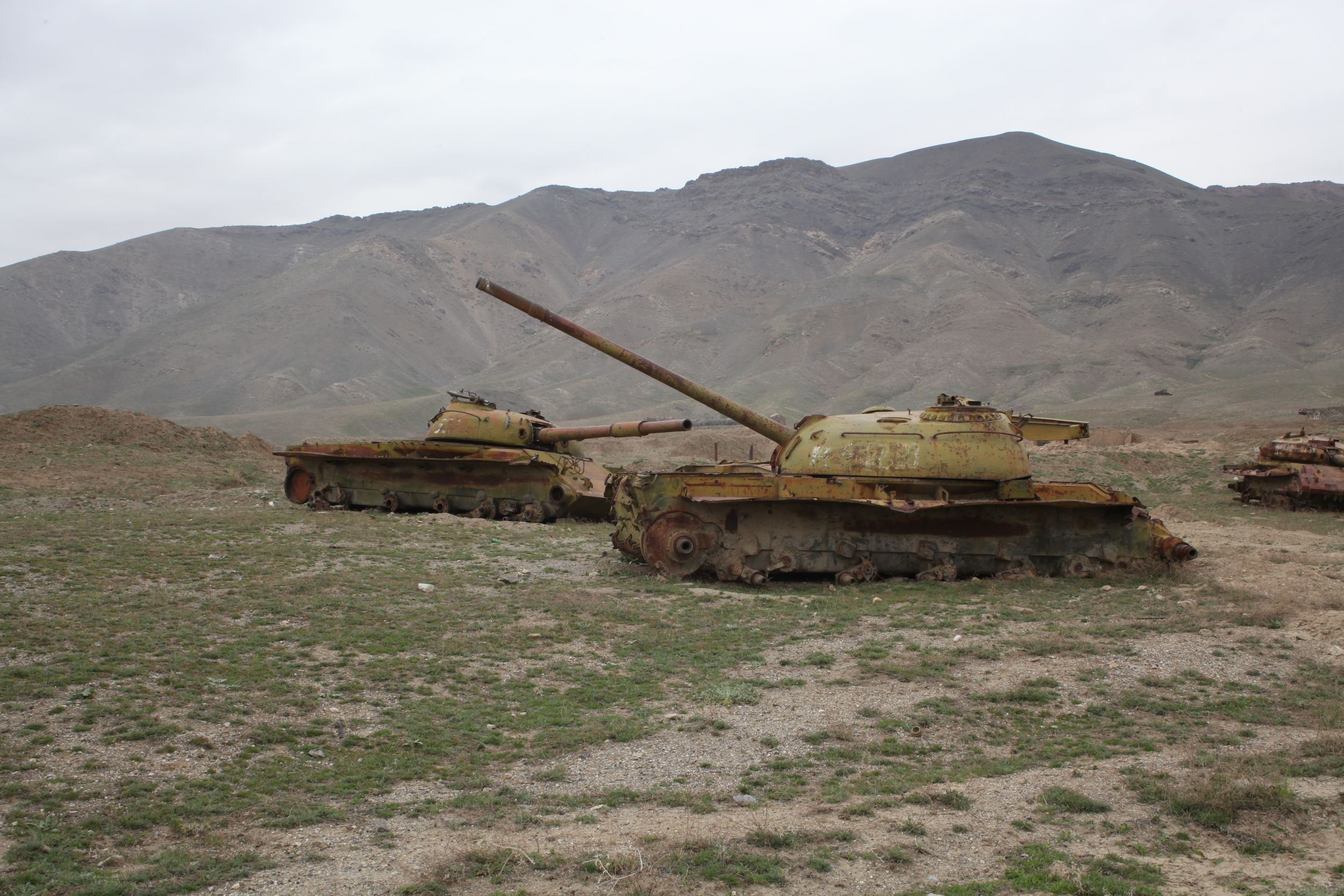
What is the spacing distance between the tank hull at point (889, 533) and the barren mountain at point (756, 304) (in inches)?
1629

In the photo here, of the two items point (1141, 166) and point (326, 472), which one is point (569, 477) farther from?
point (1141, 166)

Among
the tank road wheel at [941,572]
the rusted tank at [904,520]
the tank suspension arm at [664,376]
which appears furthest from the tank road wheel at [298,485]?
the tank road wheel at [941,572]

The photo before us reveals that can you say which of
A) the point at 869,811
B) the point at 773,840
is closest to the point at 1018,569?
the point at 869,811

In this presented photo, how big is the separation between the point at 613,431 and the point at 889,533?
674 centimetres

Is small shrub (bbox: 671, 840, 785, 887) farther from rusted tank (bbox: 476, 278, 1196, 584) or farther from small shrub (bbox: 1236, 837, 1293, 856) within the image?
rusted tank (bbox: 476, 278, 1196, 584)

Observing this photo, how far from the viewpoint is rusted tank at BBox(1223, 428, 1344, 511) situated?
22156 mm

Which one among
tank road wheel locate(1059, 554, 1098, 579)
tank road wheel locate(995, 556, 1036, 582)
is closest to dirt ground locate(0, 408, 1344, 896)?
tank road wheel locate(1059, 554, 1098, 579)

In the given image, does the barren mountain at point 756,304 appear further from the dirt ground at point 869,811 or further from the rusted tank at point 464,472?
the dirt ground at point 869,811

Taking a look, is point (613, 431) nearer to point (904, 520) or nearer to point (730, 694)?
point (904, 520)

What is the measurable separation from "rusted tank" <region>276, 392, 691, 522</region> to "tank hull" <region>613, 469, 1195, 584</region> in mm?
6062

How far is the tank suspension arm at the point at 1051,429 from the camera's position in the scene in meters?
14.5

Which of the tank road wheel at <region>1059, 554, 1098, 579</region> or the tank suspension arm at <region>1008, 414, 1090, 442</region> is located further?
the tank suspension arm at <region>1008, 414, 1090, 442</region>

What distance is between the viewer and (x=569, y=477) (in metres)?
19.3

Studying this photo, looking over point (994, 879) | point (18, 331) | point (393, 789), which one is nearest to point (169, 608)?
point (393, 789)
